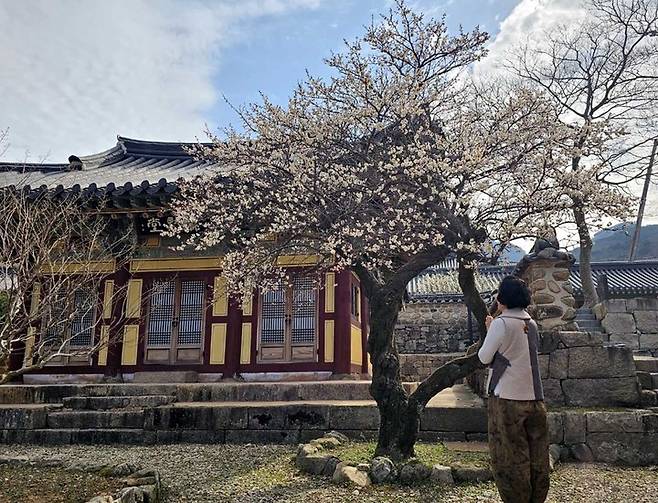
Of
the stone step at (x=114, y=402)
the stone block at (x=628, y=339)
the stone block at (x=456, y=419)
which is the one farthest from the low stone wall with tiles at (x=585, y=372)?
the stone block at (x=628, y=339)

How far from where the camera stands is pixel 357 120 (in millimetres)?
6090

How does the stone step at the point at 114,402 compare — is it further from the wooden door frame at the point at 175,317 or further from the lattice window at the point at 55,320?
the wooden door frame at the point at 175,317

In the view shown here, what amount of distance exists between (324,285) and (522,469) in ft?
22.6

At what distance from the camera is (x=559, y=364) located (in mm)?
6422

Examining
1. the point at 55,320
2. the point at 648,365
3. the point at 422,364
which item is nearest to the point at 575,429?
the point at 648,365

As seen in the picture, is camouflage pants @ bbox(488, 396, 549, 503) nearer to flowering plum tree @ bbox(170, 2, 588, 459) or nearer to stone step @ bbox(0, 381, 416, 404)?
flowering plum tree @ bbox(170, 2, 588, 459)

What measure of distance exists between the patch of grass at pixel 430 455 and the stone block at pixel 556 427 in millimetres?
908

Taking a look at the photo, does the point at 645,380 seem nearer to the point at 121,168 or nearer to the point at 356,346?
the point at 356,346

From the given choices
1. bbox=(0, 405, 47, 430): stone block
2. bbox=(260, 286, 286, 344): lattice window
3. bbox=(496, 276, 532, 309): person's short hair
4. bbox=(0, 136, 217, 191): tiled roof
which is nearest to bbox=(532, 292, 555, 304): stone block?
bbox=(496, 276, 532, 309): person's short hair

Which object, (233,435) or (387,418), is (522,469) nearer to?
(387,418)

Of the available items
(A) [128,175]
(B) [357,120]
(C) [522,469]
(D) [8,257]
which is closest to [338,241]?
(B) [357,120]

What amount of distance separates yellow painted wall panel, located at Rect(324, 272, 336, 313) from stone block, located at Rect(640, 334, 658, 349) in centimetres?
1146

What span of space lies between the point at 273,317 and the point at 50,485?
18.9 feet

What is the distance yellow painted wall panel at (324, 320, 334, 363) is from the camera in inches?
385
